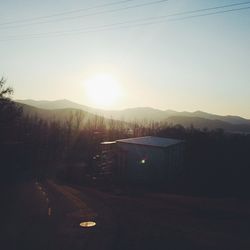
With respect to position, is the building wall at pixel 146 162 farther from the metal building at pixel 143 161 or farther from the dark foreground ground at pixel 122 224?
the dark foreground ground at pixel 122 224

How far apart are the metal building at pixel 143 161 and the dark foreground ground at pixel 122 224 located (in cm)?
1057

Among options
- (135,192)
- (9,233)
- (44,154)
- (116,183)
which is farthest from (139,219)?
(44,154)

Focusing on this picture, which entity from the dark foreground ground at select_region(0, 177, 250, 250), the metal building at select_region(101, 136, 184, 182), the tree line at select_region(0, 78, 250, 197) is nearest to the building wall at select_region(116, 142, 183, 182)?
the metal building at select_region(101, 136, 184, 182)

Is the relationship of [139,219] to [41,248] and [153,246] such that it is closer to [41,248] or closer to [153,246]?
[153,246]

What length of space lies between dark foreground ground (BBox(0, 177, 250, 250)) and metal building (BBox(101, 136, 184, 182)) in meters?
10.6

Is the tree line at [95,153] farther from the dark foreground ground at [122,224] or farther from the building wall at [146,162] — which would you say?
the dark foreground ground at [122,224]

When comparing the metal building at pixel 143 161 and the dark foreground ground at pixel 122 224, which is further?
the metal building at pixel 143 161

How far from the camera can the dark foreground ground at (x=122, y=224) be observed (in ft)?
37.0

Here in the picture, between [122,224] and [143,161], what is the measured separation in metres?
18.3

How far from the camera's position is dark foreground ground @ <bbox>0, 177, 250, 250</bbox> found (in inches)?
444

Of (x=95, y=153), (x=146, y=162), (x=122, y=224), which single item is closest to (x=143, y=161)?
(x=146, y=162)

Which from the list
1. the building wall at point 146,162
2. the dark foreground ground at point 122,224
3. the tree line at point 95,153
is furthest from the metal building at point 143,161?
the dark foreground ground at point 122,224

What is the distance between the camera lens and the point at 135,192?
2638 cm

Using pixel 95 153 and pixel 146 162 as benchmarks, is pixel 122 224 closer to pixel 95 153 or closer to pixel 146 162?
pixel 146 162
